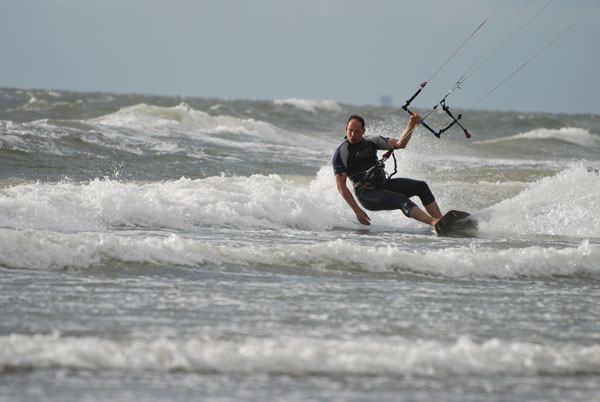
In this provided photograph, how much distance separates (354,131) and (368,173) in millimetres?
569

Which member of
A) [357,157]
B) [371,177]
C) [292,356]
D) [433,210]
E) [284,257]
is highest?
[357,157]

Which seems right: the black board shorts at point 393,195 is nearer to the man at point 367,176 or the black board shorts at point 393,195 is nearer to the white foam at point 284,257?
the man at point 367,176

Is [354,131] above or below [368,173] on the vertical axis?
above

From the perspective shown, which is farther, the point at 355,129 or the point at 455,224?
the point at 455,224

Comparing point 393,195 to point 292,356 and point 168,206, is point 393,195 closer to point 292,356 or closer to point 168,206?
point 168,206

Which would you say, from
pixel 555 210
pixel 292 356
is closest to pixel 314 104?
pixel 555 210

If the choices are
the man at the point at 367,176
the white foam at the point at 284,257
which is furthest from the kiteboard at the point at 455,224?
the white foam at the point at 284,257

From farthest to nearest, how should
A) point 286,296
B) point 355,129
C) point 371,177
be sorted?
point 371,177, point 355,129, point 286,296

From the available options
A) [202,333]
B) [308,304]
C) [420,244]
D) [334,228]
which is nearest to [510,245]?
[420,244]

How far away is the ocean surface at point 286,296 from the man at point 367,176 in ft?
1.54

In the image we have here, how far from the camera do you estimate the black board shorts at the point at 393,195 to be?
360 inches

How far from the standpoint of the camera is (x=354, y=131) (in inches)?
351

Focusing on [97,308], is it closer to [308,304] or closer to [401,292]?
[308,304]

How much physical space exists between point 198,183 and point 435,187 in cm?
436
